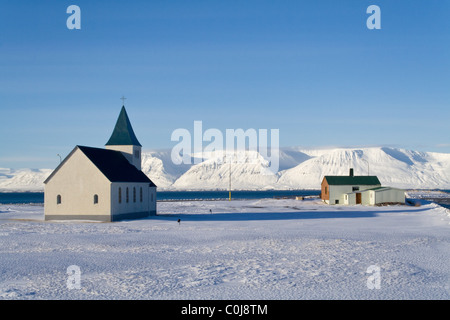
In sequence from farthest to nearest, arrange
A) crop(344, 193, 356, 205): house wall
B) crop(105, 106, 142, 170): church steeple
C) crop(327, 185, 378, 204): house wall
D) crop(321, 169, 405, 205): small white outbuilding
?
1. crop(327, 185, 378, 204): house wall
2. crop(344, 193, 356, 205): house wall
3. crop(321, 169, 405, 205): small white outbuilding
4. crop(105, 106, 142, 170): church steeple

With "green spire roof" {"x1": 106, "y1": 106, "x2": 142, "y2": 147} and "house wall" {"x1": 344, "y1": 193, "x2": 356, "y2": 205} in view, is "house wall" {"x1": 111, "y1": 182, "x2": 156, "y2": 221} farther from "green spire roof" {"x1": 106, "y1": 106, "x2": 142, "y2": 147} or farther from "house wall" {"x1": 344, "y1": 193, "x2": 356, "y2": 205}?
"house wall" {"x1": 344, "y1": 193, "x2": 356, "y2": 205}

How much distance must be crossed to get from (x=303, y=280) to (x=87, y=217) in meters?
33.4

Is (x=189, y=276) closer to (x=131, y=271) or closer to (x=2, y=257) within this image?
(x=131, y=271)

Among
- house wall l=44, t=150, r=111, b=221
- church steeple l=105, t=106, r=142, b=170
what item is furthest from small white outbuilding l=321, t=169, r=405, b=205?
house wall l=44, t=150, r=111, b=221

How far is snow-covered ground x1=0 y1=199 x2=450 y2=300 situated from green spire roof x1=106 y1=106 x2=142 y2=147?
2107 centimetres

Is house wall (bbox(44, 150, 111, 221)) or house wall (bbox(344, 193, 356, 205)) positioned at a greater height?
house wall (bbox(44, 150, 111, 221))

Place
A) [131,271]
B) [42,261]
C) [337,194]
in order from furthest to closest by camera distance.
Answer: [337,194], [42,261], [131,271]

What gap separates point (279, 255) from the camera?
83.2ft

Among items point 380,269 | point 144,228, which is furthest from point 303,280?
point 144,228

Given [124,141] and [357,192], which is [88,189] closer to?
[124,141]

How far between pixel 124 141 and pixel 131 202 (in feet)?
26.3

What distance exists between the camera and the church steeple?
188 ft
